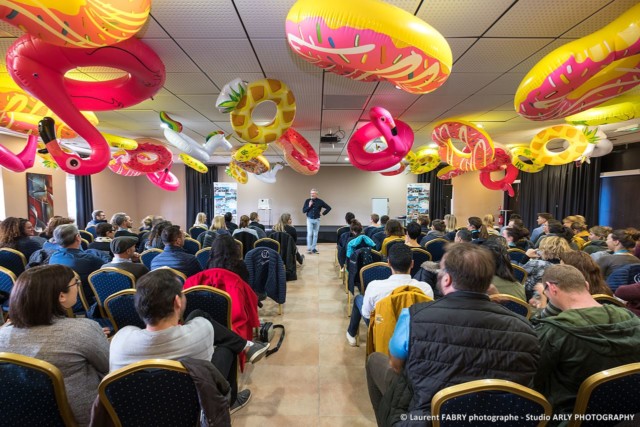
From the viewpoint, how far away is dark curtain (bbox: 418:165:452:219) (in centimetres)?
1163

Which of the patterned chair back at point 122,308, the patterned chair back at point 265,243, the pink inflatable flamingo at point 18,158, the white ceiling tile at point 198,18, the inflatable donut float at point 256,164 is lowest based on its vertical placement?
the patterned chair back at point 122,308

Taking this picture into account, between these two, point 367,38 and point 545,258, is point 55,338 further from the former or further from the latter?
point 545,258

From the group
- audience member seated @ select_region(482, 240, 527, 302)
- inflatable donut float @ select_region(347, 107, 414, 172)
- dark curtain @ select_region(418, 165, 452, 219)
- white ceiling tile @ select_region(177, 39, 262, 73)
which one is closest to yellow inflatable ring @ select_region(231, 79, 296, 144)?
white ceiling tile @ select_region(177, 39, 262, 73)

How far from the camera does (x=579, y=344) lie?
1229 millimetres

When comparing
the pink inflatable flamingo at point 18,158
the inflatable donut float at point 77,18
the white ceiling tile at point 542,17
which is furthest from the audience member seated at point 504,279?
the pink inflatable flamingo at point 18,158

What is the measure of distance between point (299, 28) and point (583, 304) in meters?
1.93

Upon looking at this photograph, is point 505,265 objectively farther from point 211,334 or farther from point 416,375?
point 211,334

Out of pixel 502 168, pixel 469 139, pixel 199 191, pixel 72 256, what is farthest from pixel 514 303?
pixel 199 191

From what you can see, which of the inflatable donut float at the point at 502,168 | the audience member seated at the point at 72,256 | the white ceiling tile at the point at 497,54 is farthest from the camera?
the inflatable donut float at the point at 502,168

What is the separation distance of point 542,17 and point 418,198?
28.7ft

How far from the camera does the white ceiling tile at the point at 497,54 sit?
2553mm

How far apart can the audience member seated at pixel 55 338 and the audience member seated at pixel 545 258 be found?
3.05 meters

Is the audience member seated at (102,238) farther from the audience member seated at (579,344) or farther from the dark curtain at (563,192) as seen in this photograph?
the dark curtain at (563,192)

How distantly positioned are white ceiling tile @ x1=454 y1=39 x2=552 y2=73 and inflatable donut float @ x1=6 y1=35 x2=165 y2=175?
2804 millimetres
